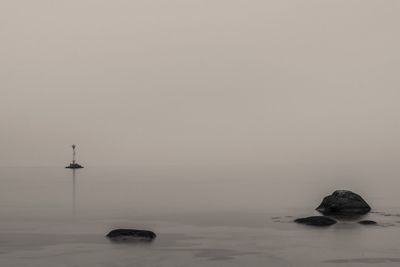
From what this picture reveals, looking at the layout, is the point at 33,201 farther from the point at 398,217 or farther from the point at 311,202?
the point at 398,217

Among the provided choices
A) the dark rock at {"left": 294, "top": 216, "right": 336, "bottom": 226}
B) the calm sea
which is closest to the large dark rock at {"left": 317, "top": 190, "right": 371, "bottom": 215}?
the calm sea

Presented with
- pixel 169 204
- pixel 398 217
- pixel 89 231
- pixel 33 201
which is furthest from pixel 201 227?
pixel 33 201

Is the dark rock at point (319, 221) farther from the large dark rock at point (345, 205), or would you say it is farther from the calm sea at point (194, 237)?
the large dark rock at point (345, 205)

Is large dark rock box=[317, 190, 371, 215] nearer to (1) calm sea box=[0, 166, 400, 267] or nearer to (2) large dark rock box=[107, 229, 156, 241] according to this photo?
(1) calm sea box=[0, 166, 400, 267]

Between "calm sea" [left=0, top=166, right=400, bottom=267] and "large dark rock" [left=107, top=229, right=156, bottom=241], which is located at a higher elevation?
"large dark rock" [left=107, top=229, right=156, bottom=241]

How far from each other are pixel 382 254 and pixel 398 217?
3542cm

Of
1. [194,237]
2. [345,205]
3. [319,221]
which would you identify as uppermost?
[345,205]

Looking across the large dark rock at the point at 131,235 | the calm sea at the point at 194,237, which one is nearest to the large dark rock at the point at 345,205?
the calm sea at the point at 194,237

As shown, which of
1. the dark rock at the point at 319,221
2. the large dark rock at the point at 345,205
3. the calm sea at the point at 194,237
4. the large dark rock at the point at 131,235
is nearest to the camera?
the calm sea at the point at 194,237

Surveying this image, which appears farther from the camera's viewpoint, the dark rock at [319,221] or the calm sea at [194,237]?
the dark rock at [319,221]

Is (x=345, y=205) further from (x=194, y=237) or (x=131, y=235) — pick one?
(x=131, y=235)

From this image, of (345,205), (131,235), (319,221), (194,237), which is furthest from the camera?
(345,205)

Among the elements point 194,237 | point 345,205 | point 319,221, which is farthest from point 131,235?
point 345,205

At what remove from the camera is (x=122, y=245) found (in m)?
57.0
